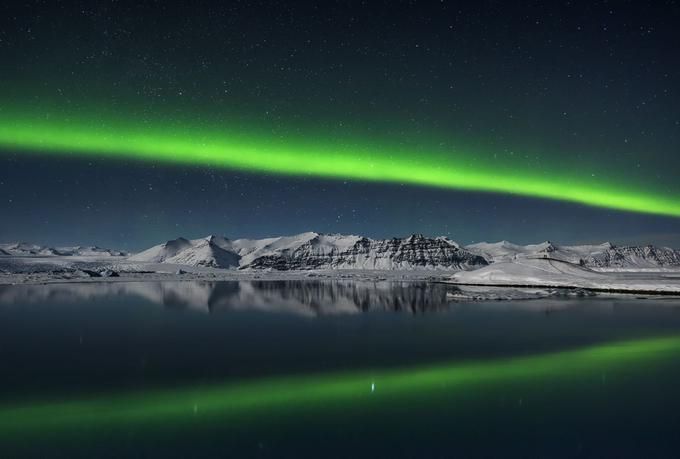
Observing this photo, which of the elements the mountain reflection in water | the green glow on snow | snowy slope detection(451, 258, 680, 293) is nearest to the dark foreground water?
the green glow on snow

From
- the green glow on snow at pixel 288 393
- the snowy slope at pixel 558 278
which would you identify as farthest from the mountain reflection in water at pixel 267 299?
the green glow on snow at pixel 288 393

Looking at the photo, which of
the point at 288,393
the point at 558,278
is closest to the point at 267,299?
the point at 288,393

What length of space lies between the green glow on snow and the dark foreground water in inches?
2.6

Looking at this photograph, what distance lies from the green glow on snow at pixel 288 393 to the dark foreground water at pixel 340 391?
0.07 metres

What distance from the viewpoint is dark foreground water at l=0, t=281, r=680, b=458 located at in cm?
1079

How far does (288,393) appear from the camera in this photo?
587 inches

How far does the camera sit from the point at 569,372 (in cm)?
1773

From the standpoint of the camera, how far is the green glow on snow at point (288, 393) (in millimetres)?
12516

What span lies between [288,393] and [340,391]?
1585 millimetres

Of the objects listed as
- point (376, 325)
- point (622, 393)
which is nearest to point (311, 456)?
point (622, 393)

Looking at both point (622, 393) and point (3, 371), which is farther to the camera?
point (3, 371)

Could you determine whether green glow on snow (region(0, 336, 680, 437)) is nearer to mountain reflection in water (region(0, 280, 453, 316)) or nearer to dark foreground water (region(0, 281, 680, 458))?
dark foreground water (region(0, 281, 680, 458))

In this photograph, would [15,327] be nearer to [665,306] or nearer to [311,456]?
[311,456]

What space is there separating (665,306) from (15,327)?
53.4 m
